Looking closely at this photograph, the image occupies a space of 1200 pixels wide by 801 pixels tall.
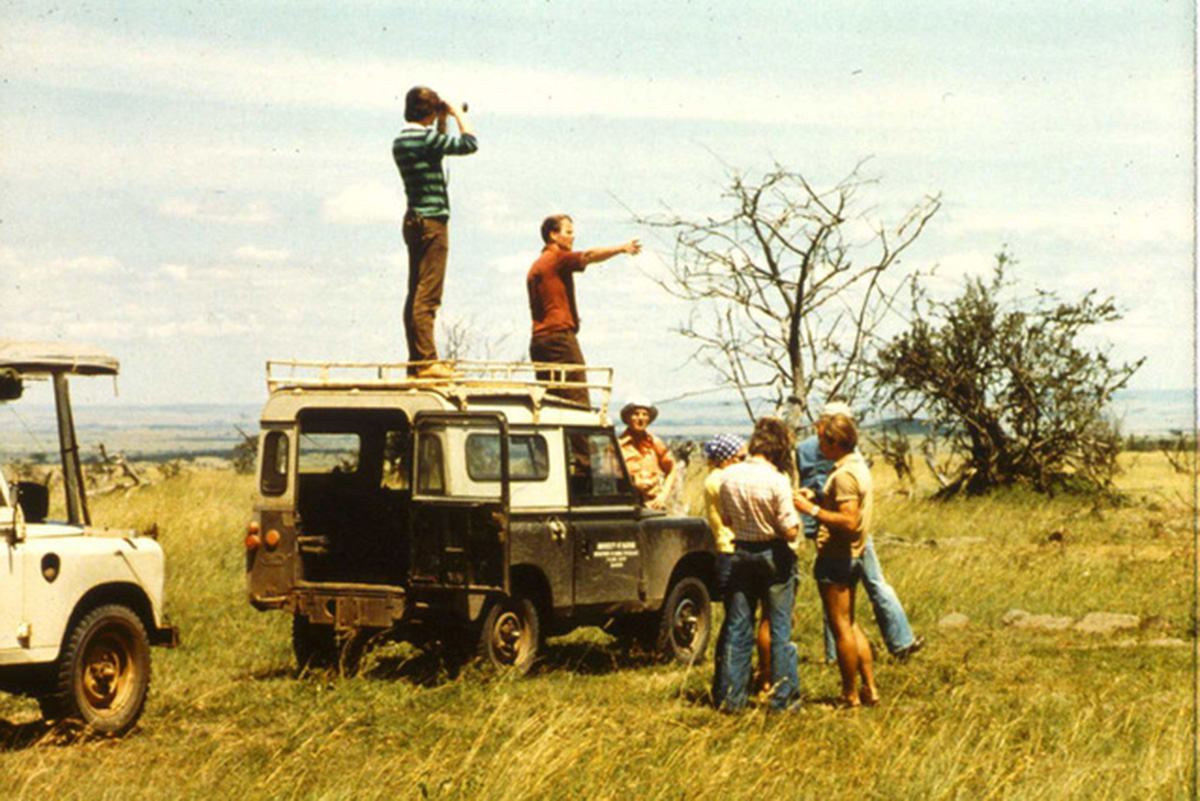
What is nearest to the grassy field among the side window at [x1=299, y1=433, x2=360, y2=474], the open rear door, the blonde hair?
the open rear door

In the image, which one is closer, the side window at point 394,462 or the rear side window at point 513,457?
the rear side window at point 513,457

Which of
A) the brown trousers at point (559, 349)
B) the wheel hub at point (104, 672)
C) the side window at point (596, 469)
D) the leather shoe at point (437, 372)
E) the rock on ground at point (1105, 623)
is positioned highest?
the brown trousers at point (559, 349)

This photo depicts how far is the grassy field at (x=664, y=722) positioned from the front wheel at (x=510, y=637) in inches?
7.3

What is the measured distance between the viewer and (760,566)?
407 inches

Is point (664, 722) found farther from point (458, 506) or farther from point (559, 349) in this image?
point (559, 349)

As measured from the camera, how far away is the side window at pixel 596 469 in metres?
12.4

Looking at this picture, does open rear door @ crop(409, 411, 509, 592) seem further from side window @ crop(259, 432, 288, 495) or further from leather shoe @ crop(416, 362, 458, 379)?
side window @ crop(259, 432, 288, 495)

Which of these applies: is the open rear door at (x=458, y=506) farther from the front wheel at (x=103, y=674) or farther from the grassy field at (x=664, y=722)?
the front wheel at (x=103, y=674)

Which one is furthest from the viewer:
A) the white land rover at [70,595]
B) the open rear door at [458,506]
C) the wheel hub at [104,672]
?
the open rear door at [458,506]

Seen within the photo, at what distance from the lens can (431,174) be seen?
12516 mm

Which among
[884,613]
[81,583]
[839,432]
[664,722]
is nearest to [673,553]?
[884,613]

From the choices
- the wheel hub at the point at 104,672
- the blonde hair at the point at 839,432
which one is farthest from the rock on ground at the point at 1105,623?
the wheel hub at the point at 104,672

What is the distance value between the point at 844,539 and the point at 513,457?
8.34ft

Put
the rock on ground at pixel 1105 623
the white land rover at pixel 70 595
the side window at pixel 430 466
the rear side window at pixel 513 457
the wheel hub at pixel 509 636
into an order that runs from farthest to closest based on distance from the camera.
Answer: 1. the rock on ground at pixel 1105 623
2. the wheel hub at pixel 509 636
3. the rear side window at pixel 513 457
4. the side window at pixel 430 466
5. the white land rover at pixel 70 595
